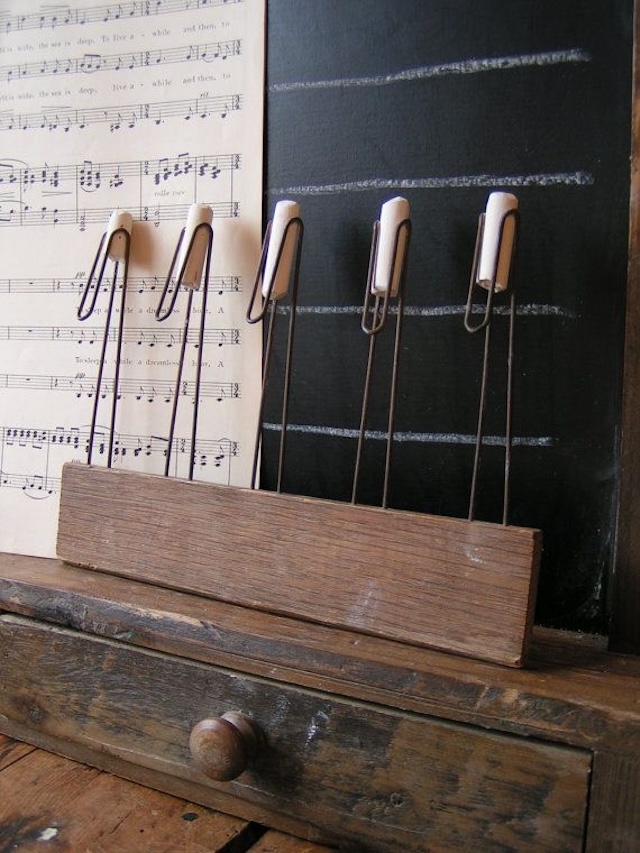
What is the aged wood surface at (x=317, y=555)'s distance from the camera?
73 centimetres

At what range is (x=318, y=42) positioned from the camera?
951mm

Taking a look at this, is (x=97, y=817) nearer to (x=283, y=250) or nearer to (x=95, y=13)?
(x=283, y=250)

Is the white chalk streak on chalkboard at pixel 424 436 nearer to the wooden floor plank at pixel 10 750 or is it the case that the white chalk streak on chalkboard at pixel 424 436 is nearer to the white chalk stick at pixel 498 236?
the white chalk stick at pixel 498 236

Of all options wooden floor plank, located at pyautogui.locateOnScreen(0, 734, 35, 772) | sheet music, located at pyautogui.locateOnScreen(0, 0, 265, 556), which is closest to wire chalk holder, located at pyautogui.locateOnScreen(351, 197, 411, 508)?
sheet music, located at pyautogui.locateOnScreen(0, 0, 265, 556)

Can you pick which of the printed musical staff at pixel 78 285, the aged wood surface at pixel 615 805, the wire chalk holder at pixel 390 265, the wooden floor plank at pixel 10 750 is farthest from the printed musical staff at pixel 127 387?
the aged wood surface at pixel 615 805

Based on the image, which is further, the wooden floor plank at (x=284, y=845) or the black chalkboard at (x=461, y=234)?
the black chalkboard at (x=461, y=234)

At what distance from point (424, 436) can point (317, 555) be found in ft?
0.68

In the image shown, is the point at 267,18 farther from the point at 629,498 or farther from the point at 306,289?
the point at 629,498

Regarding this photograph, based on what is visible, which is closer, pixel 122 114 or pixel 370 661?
pixel 370 661

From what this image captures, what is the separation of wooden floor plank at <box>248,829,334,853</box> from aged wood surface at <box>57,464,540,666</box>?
21cm

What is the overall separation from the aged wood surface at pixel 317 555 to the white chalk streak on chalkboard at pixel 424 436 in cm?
15

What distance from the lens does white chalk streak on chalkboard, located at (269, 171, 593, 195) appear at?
2.79ft

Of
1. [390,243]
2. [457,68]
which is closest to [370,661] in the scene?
[390,243]

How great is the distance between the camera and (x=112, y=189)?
1.06m
